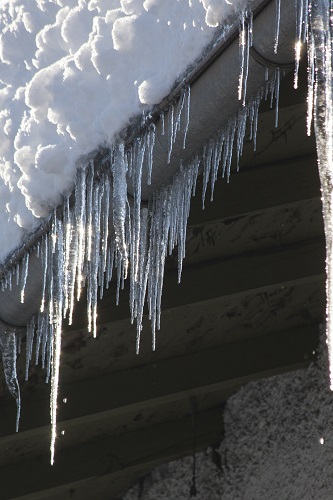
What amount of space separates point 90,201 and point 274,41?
588mm

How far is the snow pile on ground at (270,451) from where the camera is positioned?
4.28 metres

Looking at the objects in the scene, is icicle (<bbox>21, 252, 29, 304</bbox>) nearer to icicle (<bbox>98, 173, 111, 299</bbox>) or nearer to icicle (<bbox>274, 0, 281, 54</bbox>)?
icicle (<bbox>98, 173, 111, 299</bbox>)

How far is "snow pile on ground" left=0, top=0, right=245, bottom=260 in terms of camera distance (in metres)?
2.08

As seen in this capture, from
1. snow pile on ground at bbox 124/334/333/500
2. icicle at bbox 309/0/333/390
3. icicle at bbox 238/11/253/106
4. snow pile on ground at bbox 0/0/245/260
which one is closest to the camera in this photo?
icicle at bbox 309/0/333/390

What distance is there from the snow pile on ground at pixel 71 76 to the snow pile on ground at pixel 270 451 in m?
2.10

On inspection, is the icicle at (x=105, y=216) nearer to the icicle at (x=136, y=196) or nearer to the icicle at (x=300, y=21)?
the icicle at (x=136, y=196)

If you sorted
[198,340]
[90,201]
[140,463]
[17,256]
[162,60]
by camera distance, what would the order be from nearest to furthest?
[162,60]
[90,201]
[17,256]
[198,340]
[140,463]

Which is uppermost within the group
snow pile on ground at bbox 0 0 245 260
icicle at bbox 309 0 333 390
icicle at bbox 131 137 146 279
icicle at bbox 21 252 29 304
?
snow pile on ground at bbox 0 0 245 260

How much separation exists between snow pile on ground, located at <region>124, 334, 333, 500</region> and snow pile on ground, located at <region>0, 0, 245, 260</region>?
2.10 m

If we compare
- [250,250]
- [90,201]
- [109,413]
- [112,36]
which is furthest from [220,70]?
[109,413]

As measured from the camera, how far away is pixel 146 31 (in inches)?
83.8

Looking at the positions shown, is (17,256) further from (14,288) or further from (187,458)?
(187,458)

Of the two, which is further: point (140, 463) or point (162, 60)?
point (140, 463)

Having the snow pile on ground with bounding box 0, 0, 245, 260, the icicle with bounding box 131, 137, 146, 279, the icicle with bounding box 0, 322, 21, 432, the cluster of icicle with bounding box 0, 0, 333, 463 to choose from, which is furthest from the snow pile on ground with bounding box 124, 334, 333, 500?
the snow pile on ground with bounding box 0, 0, 245, 260
